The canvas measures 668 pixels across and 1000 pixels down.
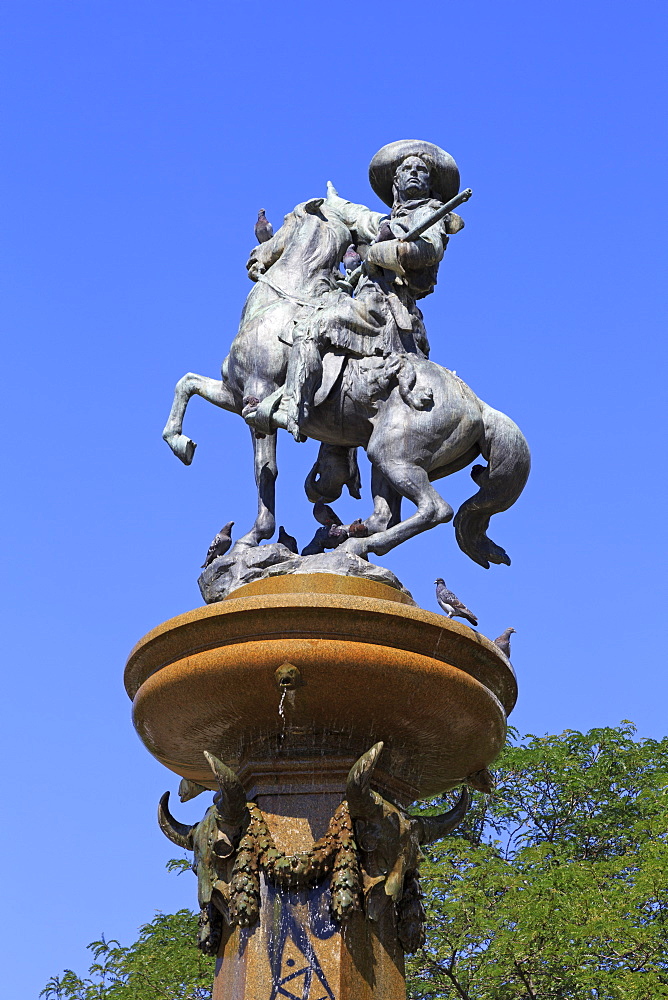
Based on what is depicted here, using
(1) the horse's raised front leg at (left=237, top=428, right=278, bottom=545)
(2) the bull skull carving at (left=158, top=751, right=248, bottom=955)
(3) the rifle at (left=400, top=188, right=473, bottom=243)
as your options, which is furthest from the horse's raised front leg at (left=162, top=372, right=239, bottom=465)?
(2) the bull skull carving at (left=158, top=751, right=248, bottom=955)

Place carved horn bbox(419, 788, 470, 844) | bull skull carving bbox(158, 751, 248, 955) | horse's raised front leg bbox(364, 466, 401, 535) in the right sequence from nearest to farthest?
bull skull carving bbox(158, 751, 248, 955)
carved horn bbox(419, 788, 470, 844)
horse's raised front leg bbox(364, 466, 401, 535)

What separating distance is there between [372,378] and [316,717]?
2.19 m

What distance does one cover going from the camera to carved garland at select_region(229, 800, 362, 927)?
21.6ft

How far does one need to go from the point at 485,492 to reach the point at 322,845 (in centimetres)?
264

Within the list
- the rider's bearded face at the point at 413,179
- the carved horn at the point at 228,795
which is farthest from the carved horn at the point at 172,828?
the rider's bearded face at the point at 413,179

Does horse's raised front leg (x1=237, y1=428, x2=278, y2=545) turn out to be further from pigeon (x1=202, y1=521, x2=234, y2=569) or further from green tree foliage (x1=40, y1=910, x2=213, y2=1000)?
green tree foliage (x1=40, y1=910, x2=213, y2=1000)

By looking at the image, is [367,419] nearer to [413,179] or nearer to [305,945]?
[413,179]

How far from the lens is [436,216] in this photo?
28.1 ft

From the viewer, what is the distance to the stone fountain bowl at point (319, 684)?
6613mm

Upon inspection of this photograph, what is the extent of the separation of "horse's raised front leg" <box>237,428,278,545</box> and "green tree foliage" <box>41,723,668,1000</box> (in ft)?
28.4

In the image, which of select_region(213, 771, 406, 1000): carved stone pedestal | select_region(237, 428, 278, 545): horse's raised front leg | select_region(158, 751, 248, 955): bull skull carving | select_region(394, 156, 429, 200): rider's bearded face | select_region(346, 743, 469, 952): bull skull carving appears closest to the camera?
select_region(213, 771, 406, 1000): carved stone pedestal

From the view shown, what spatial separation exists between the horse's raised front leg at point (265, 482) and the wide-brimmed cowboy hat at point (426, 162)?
6.42 feet

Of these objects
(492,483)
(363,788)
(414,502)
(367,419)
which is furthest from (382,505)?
(363,788)

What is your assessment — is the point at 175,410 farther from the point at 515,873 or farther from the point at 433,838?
the point at 515,873
